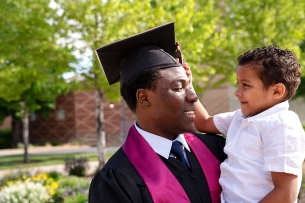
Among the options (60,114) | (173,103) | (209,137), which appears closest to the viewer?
(173,103)

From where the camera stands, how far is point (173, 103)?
86.8 inches

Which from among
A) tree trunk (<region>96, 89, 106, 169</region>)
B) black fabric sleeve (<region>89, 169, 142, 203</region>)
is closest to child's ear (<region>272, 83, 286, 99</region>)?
black fabric sleeve (<region>89, 169, 142, 203</region>)

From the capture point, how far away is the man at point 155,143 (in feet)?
6.84

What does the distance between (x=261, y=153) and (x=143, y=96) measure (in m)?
0.68

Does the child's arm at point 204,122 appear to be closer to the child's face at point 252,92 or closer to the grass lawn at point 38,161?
the child's face at point 252,92

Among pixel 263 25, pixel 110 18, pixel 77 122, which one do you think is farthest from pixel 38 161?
pixel 77 122

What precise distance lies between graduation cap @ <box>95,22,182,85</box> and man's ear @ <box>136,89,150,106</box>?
0.34ft

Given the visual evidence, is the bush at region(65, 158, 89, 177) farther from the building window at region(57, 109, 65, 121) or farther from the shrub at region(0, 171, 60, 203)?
the building window at region(57, 109, 65, 121)

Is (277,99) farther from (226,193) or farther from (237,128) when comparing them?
(226,193)

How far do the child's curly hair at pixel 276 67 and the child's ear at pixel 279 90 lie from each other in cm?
2

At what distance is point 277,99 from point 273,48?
0.26 meters

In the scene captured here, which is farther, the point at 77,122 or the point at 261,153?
the point at 77,122

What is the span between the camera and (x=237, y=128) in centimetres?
236

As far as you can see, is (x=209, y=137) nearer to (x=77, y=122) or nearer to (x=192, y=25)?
(x=192, y=25)
